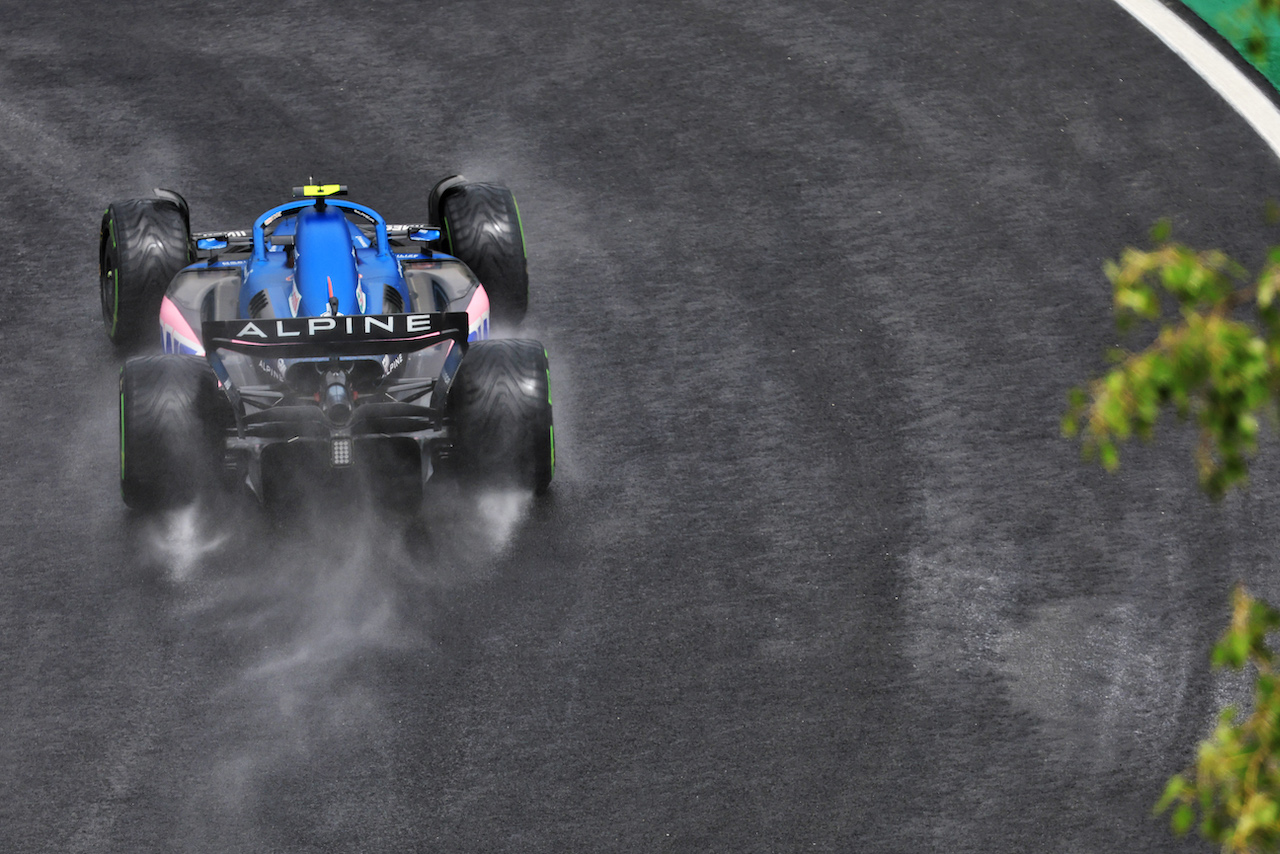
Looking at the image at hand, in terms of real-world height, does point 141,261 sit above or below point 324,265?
below

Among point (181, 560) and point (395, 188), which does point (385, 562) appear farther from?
point (395, 188)

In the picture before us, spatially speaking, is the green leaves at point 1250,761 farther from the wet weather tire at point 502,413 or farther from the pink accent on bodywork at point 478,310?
the pink accent on bodywork at point 478,310

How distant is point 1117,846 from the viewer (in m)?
8.93

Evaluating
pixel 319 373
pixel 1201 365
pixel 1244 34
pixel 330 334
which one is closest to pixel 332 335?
pixel 330 334

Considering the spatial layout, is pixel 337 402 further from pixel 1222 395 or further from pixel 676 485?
pixel 1222 395

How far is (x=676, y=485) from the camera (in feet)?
36.6

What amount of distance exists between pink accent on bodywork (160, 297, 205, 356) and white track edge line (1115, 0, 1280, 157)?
9893 millimetres

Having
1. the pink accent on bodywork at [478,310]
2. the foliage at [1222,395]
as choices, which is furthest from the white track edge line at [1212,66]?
the foliage at [1222,395]

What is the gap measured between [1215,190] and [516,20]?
7.04 m

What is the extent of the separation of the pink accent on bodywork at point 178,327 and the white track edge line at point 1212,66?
9893mm

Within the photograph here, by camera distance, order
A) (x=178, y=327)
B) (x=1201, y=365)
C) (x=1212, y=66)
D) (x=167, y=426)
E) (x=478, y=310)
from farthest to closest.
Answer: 1. (x=1212, y=66)
2. (x=478, y=310)
3. (x=178, y=327)
4. (x=167, y=426)
5. (x=1201, y=365)

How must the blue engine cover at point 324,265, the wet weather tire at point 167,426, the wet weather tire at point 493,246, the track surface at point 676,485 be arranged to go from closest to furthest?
the track surface at point 676,485, the wet weather tire at point 167,426, the blue engine cover at point 324,265, the wet weather tire at point 493,246

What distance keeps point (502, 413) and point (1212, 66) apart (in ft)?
30.5

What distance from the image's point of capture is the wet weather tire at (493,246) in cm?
1191
